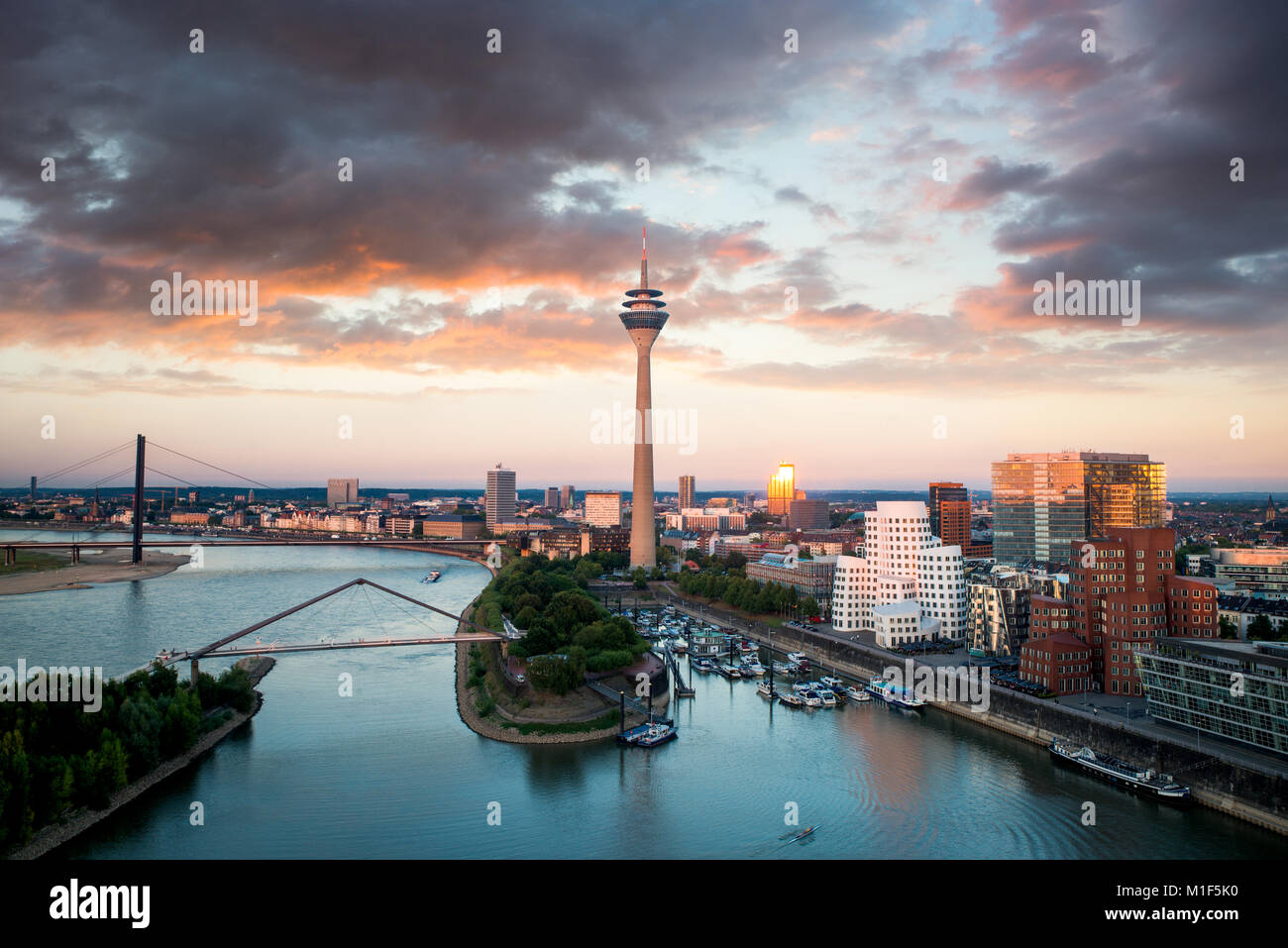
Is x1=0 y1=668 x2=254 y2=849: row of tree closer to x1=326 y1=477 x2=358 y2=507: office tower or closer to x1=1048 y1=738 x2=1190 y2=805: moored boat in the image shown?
x1=1048 y1=738 x2=1190 y2=805: moored boat

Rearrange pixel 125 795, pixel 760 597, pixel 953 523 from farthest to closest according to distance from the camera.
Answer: pixel 953 523
pixel 760 597
pixel 125 795

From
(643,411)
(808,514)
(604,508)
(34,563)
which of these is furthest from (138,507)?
(808,514)

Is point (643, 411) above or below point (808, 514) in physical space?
above

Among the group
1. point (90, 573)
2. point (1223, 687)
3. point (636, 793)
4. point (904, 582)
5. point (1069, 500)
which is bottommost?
point (636, 793)

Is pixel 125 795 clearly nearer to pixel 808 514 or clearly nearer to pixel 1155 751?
pixel 1155 751

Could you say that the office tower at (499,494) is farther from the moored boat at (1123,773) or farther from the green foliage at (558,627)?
the moored boat at (1123,773)

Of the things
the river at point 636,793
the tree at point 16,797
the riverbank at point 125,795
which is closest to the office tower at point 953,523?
the river at point 636,793
